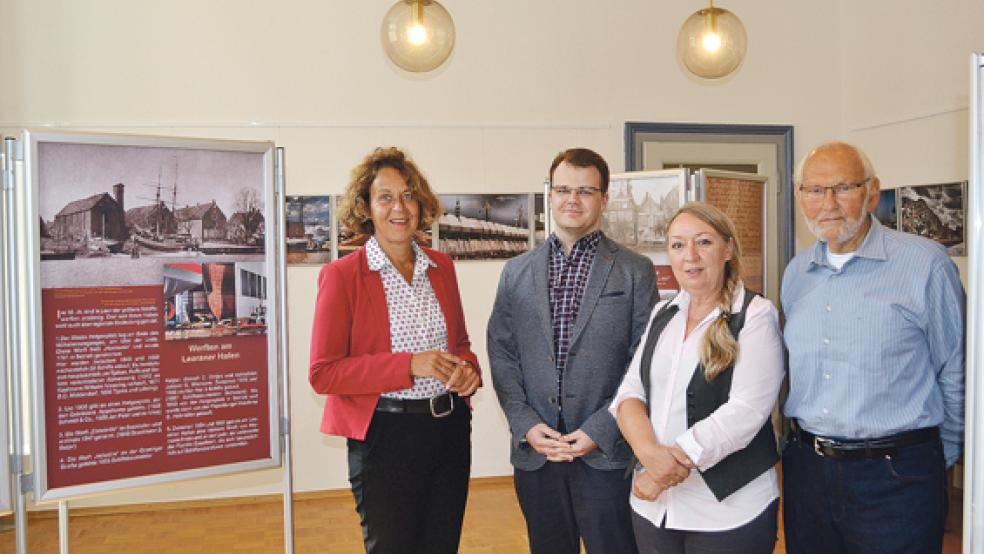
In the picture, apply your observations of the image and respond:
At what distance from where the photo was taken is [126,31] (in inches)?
219

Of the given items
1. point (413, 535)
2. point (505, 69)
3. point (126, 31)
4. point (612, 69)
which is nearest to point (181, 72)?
point (126, 31)

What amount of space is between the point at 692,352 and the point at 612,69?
4323mm

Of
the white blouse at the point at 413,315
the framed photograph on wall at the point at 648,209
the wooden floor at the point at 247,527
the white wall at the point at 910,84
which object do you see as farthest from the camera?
the white wall at the point at 910,84

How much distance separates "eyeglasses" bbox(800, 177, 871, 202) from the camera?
2.40 meters

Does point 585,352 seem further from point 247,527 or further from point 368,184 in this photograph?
point 247,527

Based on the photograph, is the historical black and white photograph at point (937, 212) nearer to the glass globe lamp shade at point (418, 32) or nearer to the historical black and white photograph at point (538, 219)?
the historical black and white photograph at point (538, 219)

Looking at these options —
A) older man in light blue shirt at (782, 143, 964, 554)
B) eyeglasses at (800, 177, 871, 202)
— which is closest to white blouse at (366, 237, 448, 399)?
older man in light blue shirt at (782, 143, 964, 554)

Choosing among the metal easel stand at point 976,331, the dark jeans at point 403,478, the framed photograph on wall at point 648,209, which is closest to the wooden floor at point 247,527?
the framed photograph on wall at point 648,209

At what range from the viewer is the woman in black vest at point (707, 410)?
7.11 ft

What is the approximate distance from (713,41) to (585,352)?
2065 millimetres

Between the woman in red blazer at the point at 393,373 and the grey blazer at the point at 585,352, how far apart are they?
0.67ft

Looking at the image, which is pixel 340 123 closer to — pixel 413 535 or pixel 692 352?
pixel 413 535

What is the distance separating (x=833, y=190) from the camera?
7.89 feet

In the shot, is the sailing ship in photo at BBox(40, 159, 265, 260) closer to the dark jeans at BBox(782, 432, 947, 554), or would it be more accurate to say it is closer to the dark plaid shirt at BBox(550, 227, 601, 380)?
the dark plaid shirt at BBox(550, 227, 601, 380)
